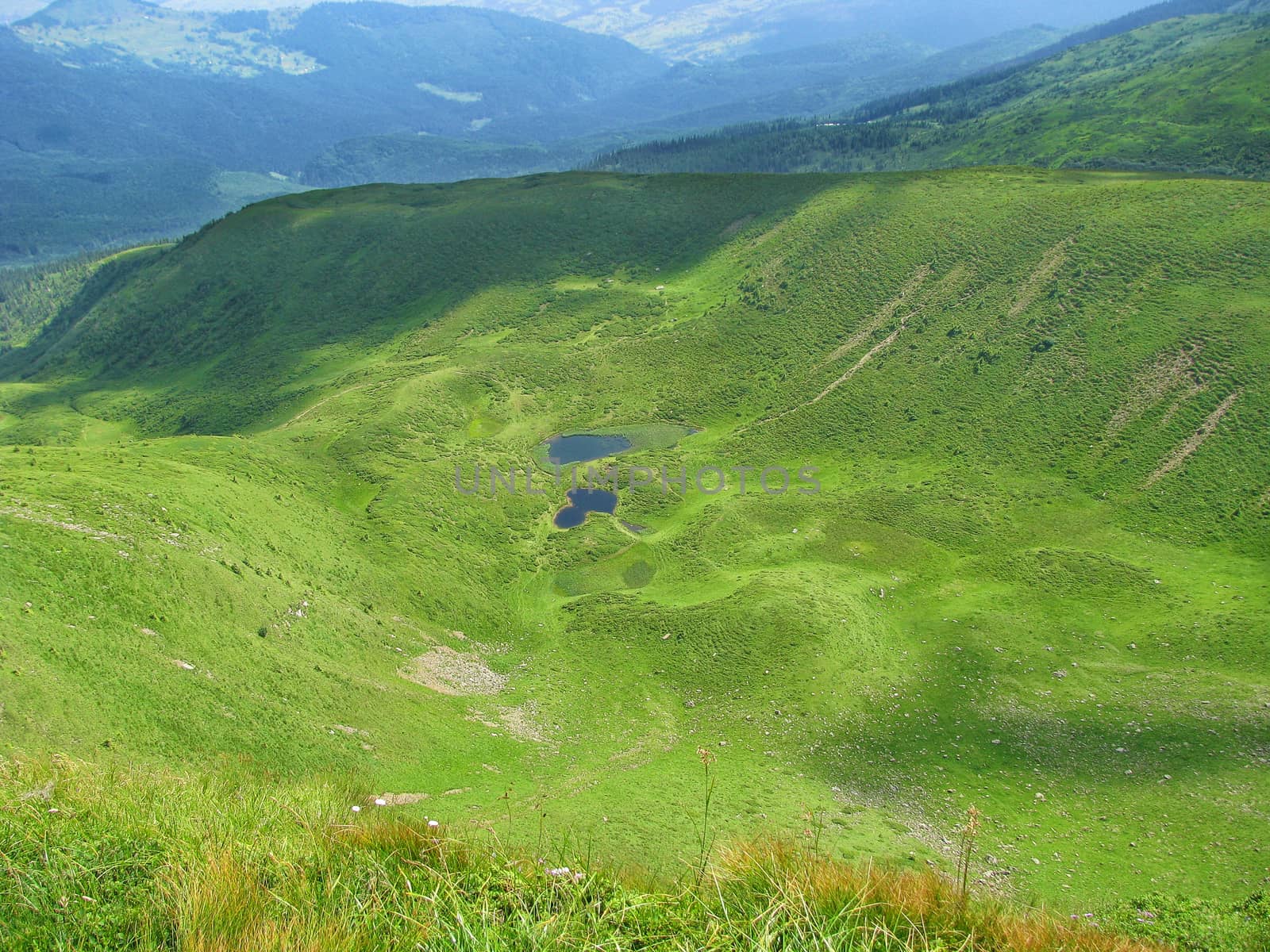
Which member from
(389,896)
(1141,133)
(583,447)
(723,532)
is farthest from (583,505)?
(1141,133)

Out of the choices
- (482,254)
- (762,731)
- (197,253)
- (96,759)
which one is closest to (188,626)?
(96,759)

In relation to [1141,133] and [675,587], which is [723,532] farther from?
[1141,133]

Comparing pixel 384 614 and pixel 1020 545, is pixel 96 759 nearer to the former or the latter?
pixel 384 614

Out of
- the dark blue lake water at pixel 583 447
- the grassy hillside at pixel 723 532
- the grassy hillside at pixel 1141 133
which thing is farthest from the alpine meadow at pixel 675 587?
the grassy hillside at pixel 1141 133

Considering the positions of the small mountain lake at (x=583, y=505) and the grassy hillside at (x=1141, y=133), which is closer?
the small mountain lake at (x=583, y=505)

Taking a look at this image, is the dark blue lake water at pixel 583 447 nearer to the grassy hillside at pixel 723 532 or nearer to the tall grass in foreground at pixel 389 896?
the grassy hillside at pixel 723 532
